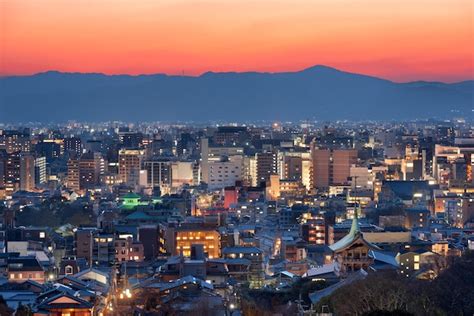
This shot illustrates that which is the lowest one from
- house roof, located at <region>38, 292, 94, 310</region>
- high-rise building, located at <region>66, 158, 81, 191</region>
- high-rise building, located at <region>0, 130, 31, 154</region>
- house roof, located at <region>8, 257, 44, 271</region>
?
high-rise building, located at <region>66, 158, 81, 191</region>

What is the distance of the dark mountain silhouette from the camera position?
166925 mm

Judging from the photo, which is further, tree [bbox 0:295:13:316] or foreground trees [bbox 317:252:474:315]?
tree [bbox 0:295:13:316]

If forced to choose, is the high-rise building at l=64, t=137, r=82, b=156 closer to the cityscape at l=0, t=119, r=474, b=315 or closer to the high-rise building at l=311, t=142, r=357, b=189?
the cityscape at l=0, t=119, r=474, b=315

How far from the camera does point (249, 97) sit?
17200 centimetres

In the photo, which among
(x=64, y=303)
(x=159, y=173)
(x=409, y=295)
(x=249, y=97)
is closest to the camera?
(x=409, y=295)

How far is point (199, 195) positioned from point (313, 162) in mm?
11396

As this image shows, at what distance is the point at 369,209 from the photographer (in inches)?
1756

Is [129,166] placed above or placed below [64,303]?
below

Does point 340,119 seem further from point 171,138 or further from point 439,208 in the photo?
point 439,208

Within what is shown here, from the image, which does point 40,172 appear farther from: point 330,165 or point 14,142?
point 14,142

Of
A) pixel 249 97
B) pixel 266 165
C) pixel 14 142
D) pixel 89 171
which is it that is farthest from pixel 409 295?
pixel 249 97

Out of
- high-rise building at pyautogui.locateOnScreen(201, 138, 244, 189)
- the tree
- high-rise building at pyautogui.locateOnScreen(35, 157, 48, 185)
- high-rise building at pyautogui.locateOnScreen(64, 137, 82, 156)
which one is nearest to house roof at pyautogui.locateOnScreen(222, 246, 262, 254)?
the tree

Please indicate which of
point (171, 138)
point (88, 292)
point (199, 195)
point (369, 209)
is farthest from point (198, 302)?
point (171, 138)

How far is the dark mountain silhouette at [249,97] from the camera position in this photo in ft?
548
